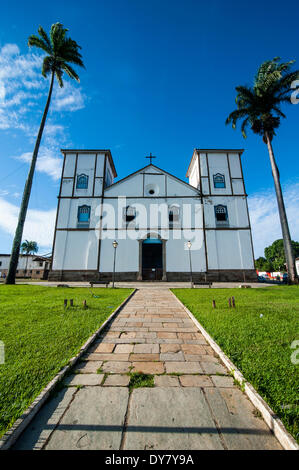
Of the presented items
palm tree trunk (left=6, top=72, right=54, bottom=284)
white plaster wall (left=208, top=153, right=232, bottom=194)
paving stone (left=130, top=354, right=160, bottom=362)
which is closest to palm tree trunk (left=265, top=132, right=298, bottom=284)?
white plaster wall (left=208, top=153, right=232, bottom=194)

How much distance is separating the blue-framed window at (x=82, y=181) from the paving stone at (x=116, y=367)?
20314 millimetres

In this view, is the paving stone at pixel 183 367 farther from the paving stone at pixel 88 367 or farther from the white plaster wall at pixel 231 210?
the white plaster wall at pixel 231 210

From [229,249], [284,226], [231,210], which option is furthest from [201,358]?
[231,210]

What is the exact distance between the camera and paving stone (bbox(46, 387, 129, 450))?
1.48 m

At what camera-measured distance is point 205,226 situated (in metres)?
19.7

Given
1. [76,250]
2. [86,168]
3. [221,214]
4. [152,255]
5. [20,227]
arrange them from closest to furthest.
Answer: [20,227]
[76,250]
[221,214]
[152,255]
[86,168]

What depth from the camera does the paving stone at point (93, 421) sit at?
4.86 ft

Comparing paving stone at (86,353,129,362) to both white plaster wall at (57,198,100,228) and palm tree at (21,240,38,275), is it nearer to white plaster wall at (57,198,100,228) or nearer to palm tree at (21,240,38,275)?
white plaster wall at (57,198,100,228)

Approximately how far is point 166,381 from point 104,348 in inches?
54.4

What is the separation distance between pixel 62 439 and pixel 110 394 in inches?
25.2

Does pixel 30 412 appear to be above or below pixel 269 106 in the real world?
below

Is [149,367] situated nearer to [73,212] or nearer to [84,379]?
[84,379]

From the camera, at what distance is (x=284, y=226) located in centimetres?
1579

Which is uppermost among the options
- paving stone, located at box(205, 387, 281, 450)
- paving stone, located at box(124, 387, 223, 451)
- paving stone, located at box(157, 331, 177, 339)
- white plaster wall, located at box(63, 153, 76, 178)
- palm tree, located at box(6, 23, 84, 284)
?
palm tree, located at box(6, 23, 84, 284)
